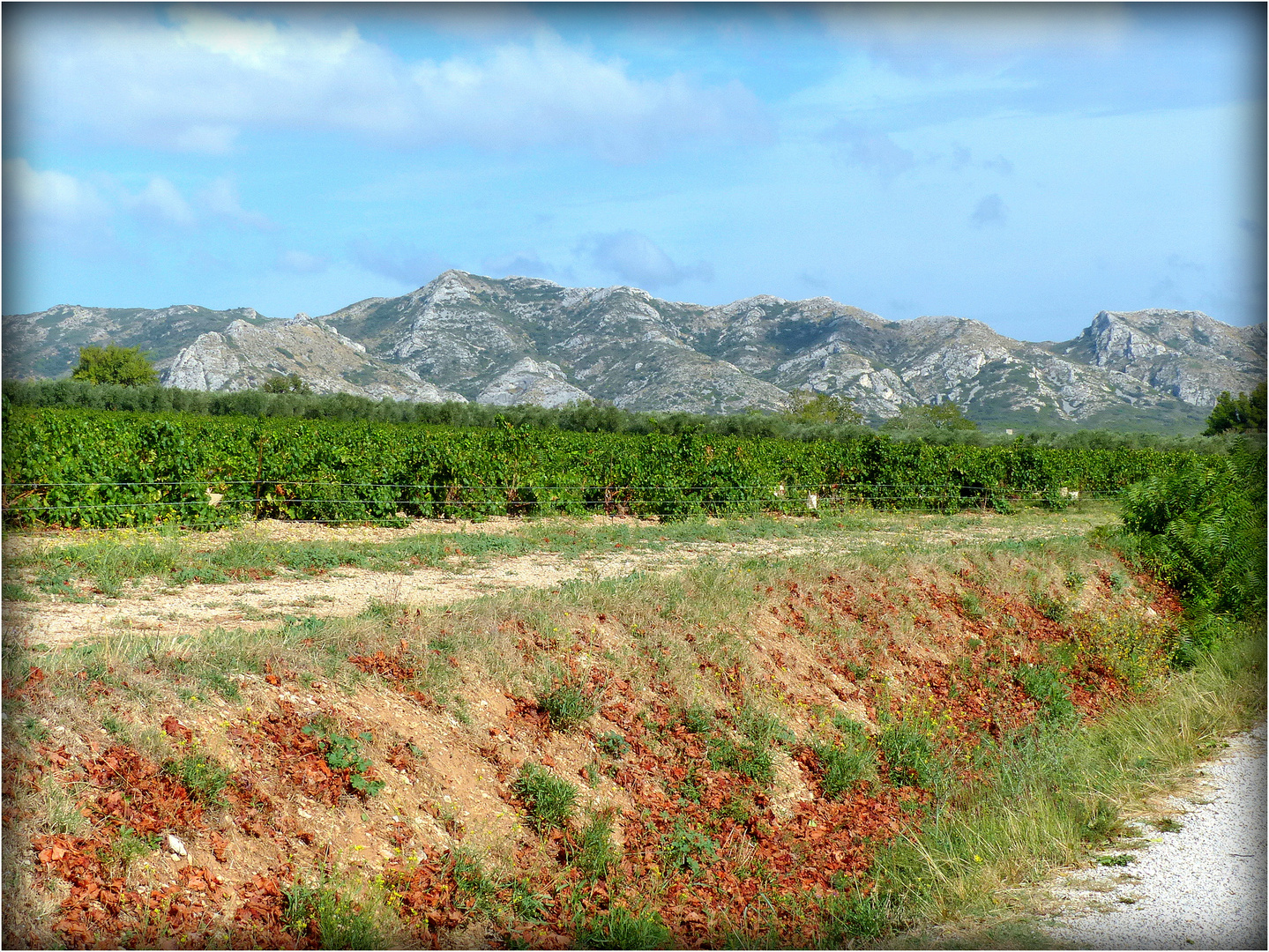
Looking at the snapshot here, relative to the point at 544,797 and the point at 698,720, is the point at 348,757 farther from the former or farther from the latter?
the point at 698,720

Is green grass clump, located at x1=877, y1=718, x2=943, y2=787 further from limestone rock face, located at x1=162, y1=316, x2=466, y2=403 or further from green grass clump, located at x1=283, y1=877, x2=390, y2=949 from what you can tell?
limestone rock face, located at x1=162, y1=316, x2=466, y2=403

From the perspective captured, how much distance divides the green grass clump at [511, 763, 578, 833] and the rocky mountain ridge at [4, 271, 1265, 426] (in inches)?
5195

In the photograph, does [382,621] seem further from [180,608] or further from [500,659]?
[180,608]

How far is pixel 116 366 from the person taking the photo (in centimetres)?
8812

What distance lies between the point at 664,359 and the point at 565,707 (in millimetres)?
159017

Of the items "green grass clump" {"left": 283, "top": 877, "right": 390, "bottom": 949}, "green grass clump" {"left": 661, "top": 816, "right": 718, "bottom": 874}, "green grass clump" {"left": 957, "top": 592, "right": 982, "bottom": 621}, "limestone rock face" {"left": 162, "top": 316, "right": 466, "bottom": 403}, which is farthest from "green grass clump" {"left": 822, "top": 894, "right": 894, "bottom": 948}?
"limestone rock face" {"left": 162, "top": 316, "right": 466, "bottom": 403}

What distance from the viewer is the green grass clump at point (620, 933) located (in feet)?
19.2

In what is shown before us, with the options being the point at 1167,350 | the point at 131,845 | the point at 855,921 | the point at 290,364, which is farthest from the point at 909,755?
the point at 1167,350

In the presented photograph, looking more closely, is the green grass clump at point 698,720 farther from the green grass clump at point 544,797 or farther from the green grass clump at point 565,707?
the green grass clump at point 544,797

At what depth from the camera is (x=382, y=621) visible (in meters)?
7.99

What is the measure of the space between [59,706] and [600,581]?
6.20 metres

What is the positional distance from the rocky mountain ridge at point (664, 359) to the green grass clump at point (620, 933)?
132909 mm

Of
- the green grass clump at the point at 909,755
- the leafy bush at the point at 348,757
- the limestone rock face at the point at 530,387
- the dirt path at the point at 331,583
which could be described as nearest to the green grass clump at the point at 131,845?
the leafy bush at the point at 348,757

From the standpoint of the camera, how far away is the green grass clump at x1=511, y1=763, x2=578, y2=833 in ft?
21.8
